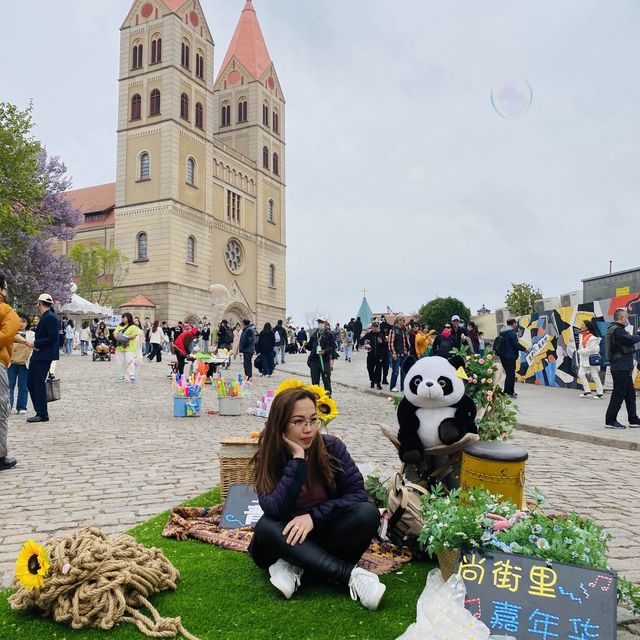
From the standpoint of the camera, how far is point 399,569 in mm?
3578

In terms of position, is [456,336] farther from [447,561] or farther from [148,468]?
[447,561]

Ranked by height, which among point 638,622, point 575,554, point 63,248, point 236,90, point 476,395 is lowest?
point 638,622

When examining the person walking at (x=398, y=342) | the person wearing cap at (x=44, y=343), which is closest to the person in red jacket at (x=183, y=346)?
the person walking at (x=398, y=342)

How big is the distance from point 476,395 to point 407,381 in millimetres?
556

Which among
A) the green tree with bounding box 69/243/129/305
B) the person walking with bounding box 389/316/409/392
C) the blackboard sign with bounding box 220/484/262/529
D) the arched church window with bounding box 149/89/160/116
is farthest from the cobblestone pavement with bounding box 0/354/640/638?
the arched church window with bounding box 149/89/160/116

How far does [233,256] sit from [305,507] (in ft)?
158

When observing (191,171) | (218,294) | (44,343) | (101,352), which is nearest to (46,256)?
(101,352)

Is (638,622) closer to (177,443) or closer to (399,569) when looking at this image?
(399,569)

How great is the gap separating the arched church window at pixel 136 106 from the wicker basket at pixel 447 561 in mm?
47950

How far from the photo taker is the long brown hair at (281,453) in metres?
3.43

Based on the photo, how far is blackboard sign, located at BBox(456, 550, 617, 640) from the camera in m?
2.53

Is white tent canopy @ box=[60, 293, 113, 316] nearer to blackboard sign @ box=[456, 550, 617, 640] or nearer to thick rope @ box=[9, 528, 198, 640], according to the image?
thick rope @ box=[9, 528, 198, 640]

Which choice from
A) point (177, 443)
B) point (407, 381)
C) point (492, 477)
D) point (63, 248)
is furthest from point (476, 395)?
point (63, 248)

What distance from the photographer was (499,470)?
3.62 meters
